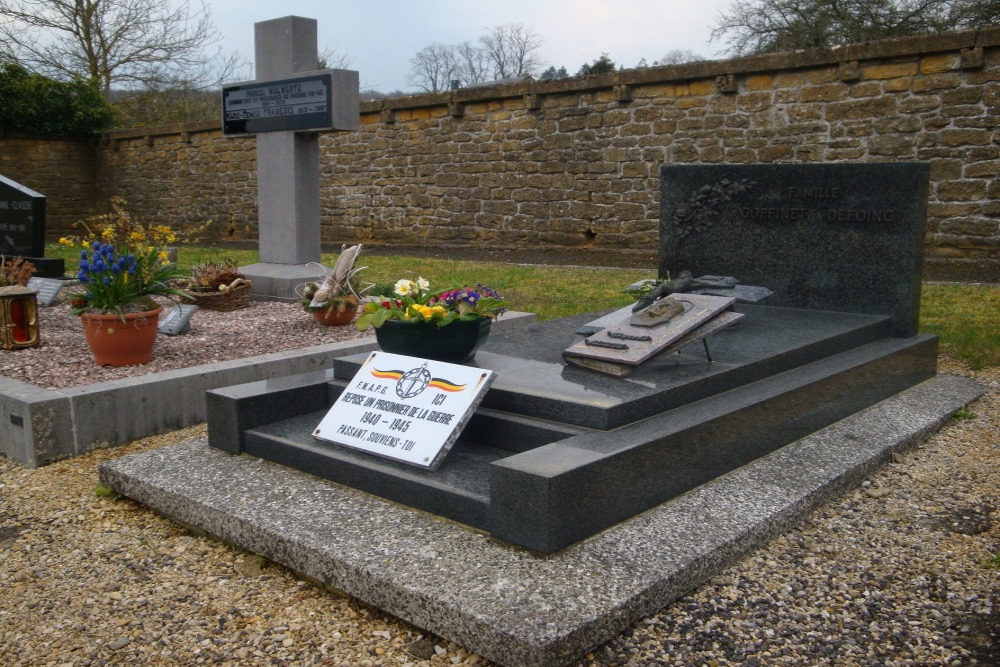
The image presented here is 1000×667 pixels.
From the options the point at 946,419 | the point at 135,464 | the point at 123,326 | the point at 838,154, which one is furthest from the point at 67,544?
the point at 838,154

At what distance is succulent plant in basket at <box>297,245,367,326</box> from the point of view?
6074mm

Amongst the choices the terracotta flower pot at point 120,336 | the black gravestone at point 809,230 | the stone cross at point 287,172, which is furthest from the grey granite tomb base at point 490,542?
the stone cross at point 287,172

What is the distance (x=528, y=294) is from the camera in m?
8.52

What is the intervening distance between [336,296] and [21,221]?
4305 millimetres

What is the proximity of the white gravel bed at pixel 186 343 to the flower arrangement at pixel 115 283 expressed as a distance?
317 millimetres

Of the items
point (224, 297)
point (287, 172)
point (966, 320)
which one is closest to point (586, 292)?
point (287, 172)

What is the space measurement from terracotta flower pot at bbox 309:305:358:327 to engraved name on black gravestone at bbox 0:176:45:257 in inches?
154

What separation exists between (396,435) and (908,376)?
10.6 feet

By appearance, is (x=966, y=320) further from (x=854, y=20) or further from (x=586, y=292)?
(x=854, y=20)

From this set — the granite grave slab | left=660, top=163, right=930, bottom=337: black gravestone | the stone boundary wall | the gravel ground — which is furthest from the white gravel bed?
the stone boundary wall

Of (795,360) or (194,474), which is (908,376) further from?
(194,474)

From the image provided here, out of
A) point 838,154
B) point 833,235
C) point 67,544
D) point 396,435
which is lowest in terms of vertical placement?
point 67,544

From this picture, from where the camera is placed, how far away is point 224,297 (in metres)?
6.95

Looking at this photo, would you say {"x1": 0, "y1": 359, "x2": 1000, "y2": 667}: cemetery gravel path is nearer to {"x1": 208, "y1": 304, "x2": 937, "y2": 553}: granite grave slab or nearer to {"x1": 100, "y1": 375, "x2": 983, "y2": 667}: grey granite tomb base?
{"x1": 100, "y1": 375, "x2": 983, "y2": 667}: grey granite tomb base
